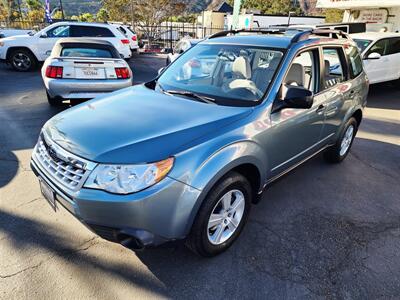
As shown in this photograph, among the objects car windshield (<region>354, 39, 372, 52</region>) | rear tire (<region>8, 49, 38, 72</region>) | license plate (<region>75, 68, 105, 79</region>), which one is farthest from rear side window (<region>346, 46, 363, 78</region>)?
rear tire (<region>8, 49, 38, 72</region>)

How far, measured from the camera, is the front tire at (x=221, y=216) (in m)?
2.34

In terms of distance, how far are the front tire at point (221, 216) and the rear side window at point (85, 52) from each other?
5.02m

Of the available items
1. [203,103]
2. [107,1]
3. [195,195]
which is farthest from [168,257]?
[107,1]

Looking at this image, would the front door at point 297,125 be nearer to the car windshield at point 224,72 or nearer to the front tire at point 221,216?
the car windshield at point 224,72

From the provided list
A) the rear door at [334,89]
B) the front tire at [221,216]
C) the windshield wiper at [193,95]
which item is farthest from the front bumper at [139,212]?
the rear door at [334,89]

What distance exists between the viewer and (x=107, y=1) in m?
33.6

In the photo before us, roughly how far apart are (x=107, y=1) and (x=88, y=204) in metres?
36.7

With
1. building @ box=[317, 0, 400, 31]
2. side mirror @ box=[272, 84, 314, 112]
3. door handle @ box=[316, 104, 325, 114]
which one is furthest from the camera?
building @ box=[317, 0, 400, 31]

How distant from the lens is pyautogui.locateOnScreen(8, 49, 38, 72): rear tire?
36.3 feet

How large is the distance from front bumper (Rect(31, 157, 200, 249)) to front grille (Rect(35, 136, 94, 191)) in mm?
78

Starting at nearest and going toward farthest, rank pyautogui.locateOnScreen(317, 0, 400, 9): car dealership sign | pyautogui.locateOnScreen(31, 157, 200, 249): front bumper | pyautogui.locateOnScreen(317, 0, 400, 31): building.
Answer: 1. pyautogui.locateOnScreen(31, 157, 200, 249): front bumper
2. pyautogui.locateOnScreen(317, 0, 400, 9): car dealership sign
3. pyautogui.locateOnScreen(317, 0, 400, 31): building

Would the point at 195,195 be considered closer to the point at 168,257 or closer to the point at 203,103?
the point at 168,257

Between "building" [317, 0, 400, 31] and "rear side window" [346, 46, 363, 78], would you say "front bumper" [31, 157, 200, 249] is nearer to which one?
"rear side window" [346, 46, 363, 78]

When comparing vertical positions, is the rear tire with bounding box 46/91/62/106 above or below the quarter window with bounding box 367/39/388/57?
below
